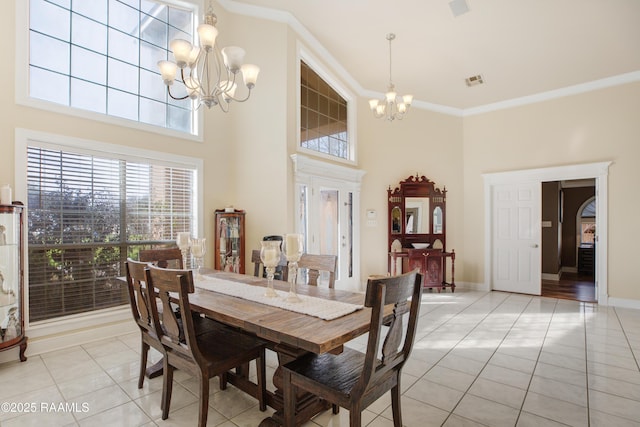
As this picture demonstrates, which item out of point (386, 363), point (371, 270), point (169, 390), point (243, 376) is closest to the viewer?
point (386, 363)

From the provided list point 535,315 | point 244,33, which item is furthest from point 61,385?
point 535,315

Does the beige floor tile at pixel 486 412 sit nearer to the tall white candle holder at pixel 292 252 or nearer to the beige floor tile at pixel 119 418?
the tall white candle holder at pixel 292 252

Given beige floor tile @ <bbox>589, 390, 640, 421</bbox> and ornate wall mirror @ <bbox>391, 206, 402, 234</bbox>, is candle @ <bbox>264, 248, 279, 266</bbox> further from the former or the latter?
ornate wall mirror @ <bbox>391, 206, 402, 234</bbox>

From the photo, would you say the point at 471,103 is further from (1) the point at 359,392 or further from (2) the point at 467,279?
(1) the point at 359,392

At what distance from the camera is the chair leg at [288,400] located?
66.7 inches

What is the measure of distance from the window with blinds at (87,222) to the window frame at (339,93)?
6.29 ft

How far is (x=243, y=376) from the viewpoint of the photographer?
242 cm

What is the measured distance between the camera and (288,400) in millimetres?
1701

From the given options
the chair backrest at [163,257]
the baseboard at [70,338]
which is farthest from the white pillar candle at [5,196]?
the baseboard at [70,338]

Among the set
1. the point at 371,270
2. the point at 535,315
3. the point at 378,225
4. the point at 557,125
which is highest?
the point at 557,125

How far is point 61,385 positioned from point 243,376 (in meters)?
1.47

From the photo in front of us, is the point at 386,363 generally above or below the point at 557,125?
below

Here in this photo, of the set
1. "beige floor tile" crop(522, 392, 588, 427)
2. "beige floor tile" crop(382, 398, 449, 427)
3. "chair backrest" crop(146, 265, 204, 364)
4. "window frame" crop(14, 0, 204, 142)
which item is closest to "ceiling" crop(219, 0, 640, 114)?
"window frame" crop(14, 0, 204, 142)

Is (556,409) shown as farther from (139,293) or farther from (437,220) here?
(437,220)
